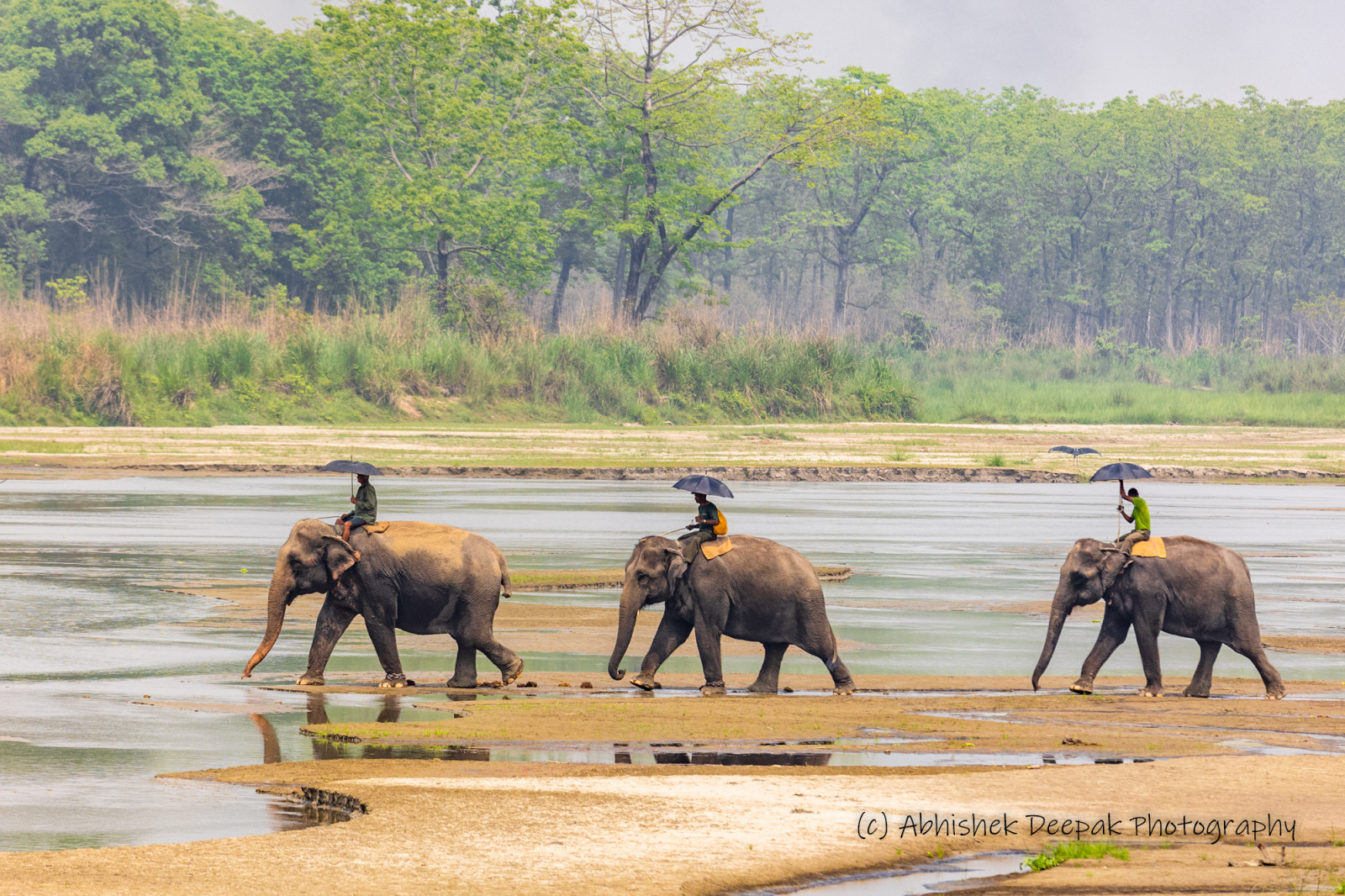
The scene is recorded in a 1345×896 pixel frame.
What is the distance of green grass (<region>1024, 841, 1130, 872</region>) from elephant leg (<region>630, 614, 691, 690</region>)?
6.15 metres

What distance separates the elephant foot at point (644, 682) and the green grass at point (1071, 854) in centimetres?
601

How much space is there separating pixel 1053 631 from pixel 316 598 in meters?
9.72

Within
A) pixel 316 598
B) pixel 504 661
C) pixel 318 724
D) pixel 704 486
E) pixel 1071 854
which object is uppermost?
pixel 704 486

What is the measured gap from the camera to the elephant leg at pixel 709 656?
14492 mm

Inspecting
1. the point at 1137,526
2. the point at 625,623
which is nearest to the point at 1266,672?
the point at 1137,526

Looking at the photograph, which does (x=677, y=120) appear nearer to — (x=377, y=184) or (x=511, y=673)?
(x=377, y=184)

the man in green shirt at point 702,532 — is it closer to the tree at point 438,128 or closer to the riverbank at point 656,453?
the riverbank at point 656,453

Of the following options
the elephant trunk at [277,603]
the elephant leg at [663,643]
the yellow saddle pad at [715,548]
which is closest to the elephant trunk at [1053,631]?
the yellow saddle pad at [715,548]

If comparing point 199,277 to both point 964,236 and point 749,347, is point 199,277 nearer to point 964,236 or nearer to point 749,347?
point 749,347

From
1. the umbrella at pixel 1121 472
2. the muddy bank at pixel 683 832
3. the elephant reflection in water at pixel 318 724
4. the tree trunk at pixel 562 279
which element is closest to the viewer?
the muddy bank at pixel 683 832

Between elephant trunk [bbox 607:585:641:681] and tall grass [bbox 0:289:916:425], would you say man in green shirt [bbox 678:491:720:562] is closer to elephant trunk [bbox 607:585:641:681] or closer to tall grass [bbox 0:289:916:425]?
elephant trunk [bbox 607:585:641:681]

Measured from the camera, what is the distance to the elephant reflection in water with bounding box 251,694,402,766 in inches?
443

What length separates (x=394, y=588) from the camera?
1478 centimetres

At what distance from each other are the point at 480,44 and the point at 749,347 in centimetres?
1852
